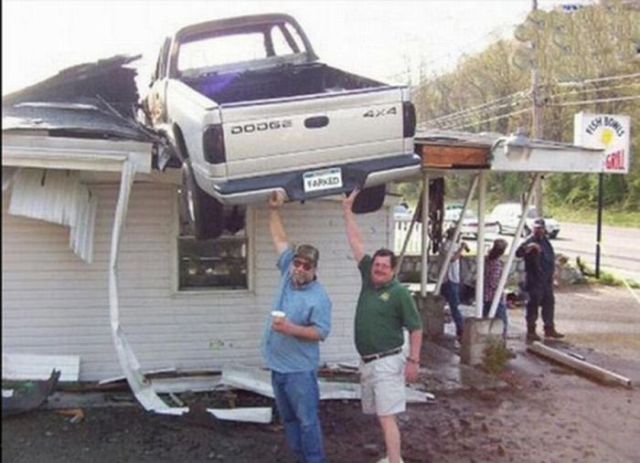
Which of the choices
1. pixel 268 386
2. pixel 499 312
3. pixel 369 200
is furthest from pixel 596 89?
pixel 268 386

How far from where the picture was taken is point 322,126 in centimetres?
573

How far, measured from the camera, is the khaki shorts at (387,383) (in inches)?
223

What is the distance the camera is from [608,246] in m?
30.2

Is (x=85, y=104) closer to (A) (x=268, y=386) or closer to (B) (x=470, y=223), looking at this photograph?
(A) (x=268, y=386)

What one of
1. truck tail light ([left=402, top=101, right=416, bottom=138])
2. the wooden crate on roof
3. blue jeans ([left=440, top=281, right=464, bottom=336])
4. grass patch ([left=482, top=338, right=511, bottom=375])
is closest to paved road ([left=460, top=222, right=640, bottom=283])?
blue jeans ([left=440, top=281, right=464, bottom=336])

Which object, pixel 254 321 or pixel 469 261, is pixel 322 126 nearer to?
pixel 254 321

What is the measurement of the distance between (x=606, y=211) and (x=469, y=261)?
1162 inches

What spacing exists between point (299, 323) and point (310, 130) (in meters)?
1.46

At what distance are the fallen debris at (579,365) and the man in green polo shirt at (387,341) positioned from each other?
477 centimetres

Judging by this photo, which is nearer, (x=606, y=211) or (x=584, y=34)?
(x=584, y=34)

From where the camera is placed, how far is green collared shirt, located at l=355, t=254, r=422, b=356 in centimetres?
564

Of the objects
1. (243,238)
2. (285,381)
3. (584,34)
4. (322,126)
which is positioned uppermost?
(584,34)

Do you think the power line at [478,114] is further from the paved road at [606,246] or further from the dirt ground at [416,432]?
the dirt ground at [416,432]

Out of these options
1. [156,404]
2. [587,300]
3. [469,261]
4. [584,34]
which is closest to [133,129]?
[156,404]
